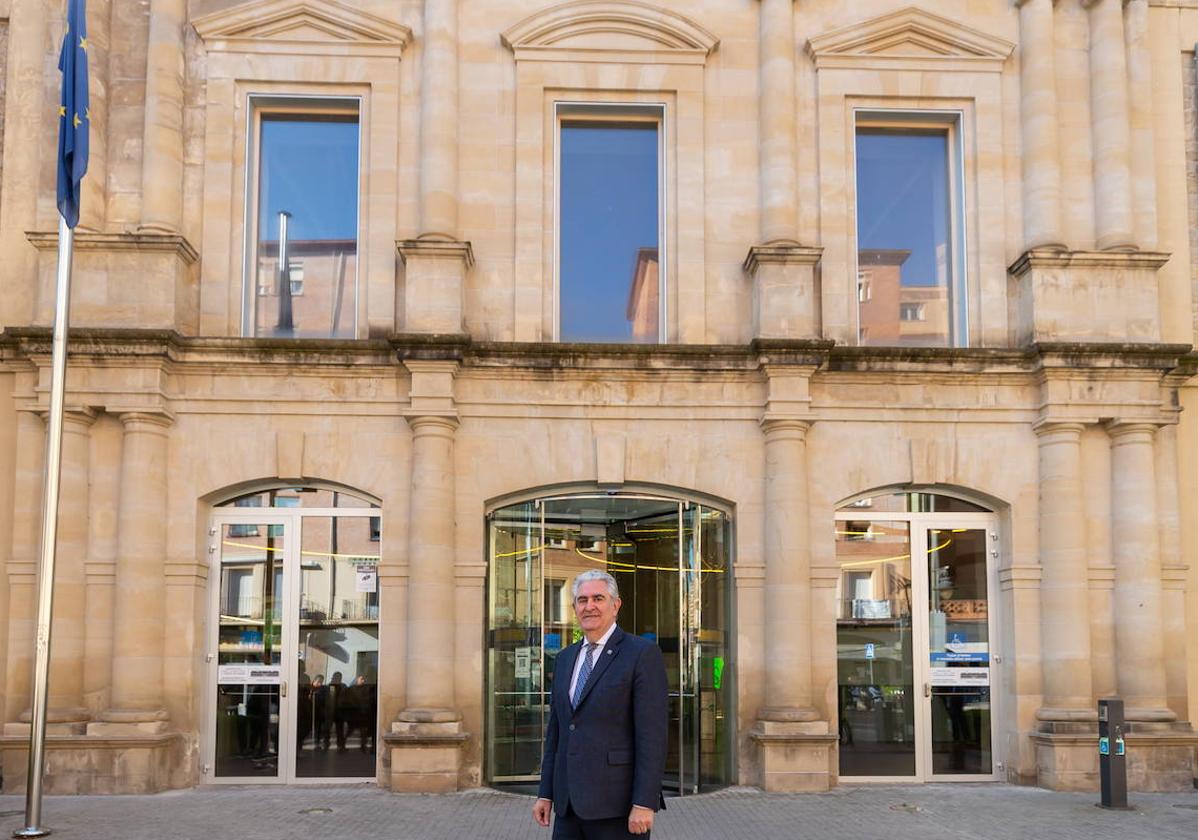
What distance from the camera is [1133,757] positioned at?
1357 centimetres

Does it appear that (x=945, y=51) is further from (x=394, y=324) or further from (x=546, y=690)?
(x=546, y=690)

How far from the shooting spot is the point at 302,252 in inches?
589

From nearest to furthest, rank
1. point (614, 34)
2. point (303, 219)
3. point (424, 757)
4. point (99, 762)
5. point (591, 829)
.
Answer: point (591, 829) → point (99, 762) → point (424, 757) → point (614, 34) → point (303, 219)

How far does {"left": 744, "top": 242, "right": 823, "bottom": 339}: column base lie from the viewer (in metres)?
14.0

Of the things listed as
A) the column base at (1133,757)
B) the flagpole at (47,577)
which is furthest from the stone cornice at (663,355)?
the column base at (1133,757)

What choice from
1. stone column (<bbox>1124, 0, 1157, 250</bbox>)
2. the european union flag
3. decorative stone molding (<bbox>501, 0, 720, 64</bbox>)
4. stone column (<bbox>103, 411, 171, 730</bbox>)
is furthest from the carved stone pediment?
stone column (<bbox>1124, 0, 1157, 250</bbox>)

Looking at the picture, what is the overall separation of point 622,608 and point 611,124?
544 cm

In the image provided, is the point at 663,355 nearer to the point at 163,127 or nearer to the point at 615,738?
the point at 163,127

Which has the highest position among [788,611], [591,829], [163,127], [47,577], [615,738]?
[163,127]

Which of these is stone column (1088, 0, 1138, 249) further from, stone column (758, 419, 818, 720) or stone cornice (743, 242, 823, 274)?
stone column (758, 419, 818, 720)

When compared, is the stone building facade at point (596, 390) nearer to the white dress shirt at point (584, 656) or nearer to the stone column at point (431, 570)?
the stone column at point (431, 570)

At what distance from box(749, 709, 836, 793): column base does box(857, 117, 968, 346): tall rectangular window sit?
169 inches

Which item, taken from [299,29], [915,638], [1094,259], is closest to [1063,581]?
[915,638]

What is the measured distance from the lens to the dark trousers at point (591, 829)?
21.1 ft
